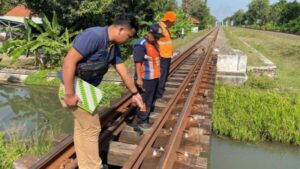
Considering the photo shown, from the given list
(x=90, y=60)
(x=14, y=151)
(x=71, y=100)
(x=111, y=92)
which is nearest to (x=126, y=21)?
(x=90, y=60)

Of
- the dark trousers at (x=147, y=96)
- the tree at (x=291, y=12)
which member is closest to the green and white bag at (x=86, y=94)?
the dark trousers at (x=147, y=96)

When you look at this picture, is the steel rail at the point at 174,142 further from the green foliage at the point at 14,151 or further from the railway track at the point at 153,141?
the green foliage at the point at 14,151

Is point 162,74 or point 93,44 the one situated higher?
point 93,44

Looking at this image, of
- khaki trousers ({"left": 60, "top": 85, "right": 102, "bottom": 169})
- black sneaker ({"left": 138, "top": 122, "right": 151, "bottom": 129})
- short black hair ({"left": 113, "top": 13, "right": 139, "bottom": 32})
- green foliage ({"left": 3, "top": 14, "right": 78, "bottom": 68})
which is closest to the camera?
short black hair ({"left": 113, "top": 13, "right": 139, "bottom": 32})

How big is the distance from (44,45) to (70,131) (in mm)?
8015

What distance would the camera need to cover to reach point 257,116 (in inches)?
405

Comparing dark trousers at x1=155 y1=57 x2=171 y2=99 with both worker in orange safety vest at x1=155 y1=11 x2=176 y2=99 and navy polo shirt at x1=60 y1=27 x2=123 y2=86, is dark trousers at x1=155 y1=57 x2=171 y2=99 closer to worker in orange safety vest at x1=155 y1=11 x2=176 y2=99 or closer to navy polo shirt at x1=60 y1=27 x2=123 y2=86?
worker in orange safety vest at x1=155 y1=11 x2=176 y2=99

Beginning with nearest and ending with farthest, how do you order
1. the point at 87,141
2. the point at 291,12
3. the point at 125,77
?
the point at 87,141, the point at 125,77, the point at 291,12

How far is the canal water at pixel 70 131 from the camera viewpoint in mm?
8609

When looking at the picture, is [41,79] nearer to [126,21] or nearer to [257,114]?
[257,114]

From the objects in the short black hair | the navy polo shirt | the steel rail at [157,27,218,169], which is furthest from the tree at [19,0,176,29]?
the navy polo shirt

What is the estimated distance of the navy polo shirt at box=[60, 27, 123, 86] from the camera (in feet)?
10.8

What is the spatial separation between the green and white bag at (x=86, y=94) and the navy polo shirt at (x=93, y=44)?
255 millimetres

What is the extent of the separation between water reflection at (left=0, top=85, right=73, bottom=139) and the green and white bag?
4835 mm
